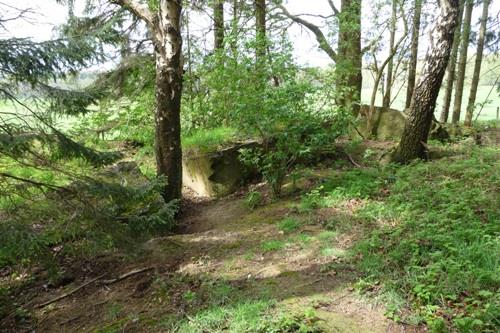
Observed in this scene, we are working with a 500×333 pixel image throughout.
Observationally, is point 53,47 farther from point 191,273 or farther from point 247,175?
point 247,175

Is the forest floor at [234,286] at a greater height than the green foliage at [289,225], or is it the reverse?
the green foliage at [289,225]

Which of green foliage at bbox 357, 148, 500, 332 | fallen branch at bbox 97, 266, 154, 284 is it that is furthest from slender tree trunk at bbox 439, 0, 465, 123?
fallen branch at bbox 97, 266, 154, 284

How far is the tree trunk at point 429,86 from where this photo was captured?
5512 mm

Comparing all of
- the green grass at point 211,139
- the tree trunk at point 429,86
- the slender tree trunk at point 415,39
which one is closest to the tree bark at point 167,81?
the green grass at point 211,139

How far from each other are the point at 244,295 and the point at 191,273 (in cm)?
93

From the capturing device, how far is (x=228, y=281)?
147 inches

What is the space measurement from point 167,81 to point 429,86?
14.0 ft

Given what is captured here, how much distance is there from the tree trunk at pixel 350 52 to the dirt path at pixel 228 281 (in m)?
5.38

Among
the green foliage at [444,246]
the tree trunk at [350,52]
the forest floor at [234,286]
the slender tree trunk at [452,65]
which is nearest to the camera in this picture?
the green foliage at [444,246]

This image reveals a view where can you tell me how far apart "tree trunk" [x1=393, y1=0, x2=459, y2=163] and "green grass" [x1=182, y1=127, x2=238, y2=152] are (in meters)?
3.47

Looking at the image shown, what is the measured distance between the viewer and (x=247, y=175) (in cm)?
767

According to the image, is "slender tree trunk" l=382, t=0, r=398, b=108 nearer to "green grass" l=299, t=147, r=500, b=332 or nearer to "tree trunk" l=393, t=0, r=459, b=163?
"tree trunk" l=393, t=0, r=459, b=163

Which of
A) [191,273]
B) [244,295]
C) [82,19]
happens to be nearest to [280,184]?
[191,273]

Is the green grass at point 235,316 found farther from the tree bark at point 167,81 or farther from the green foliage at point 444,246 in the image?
the tree bark at point 167,81
